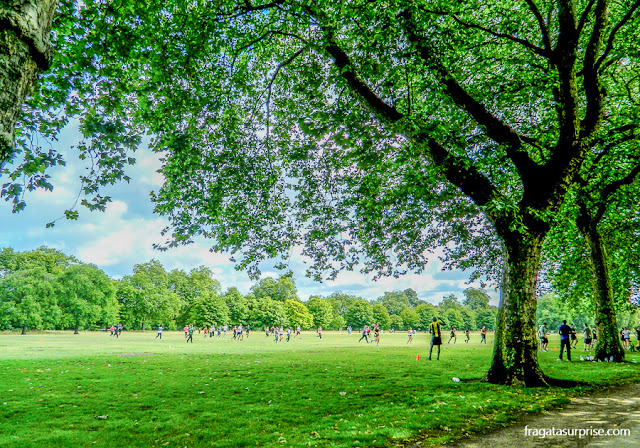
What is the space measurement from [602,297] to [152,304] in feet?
274

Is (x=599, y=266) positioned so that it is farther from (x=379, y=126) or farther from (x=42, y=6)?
(x=42, y=6)

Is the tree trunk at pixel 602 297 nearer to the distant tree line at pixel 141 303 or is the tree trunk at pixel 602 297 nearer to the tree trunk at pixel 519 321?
the tree trunk at pixel 519 321

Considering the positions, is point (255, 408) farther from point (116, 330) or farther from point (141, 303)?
point (141, 303)

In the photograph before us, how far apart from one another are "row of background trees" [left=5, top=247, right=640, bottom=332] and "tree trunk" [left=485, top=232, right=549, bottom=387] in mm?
18487

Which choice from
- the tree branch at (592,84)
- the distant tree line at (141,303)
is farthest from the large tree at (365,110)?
the distant tree line at (141,303)

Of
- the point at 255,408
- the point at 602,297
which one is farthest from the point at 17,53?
the point at 602,297

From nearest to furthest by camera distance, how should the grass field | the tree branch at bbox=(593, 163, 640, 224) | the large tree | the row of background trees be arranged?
1. the grass field
2. the large tree
3. the tree branch at bbox=(593, 163, 640, 224)
4. the row of background trees

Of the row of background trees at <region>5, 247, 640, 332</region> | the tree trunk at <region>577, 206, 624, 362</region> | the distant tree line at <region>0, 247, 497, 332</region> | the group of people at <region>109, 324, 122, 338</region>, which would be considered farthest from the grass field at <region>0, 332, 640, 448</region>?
the group of people at <region>109, 324, 122, 338</region>

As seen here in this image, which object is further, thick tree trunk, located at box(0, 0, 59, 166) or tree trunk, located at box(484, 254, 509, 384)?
tree trunk, located at box(484, 254, 509, 384)

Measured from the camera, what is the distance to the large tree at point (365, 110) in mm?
8625

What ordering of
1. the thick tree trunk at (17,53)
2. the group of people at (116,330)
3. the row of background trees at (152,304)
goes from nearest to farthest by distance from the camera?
the thick tree trunk at (17,53), the group of people at (116,330), the row of background trees at (152,304)

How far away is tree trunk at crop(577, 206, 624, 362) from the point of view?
17750 millimetres

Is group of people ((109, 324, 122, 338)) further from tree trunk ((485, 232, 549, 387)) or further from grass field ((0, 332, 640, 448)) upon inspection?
tree trunk ((485, 232, 549, 387))

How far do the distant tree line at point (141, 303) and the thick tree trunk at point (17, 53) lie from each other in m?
48.5
